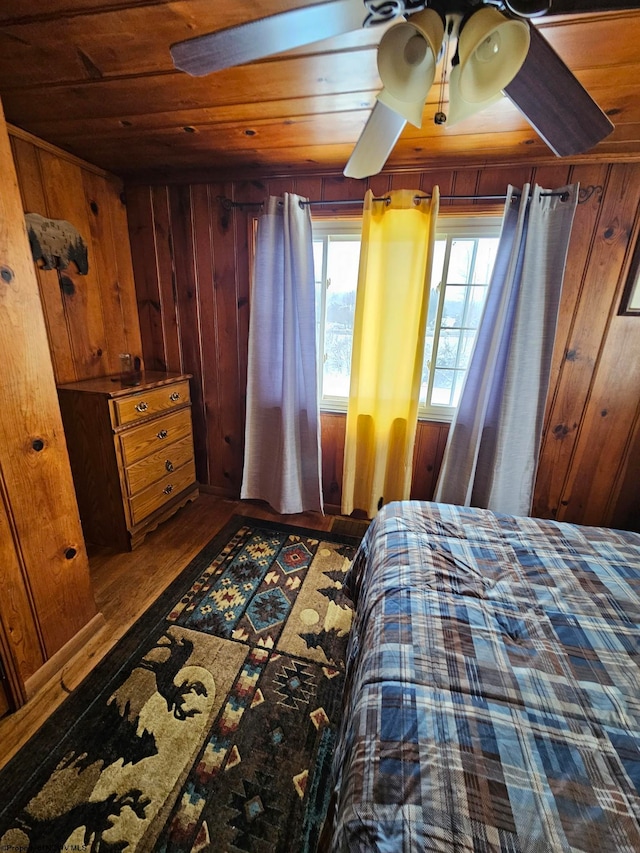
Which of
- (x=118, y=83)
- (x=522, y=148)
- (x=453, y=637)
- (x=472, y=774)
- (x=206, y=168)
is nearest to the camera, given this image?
(x=472, y=774)

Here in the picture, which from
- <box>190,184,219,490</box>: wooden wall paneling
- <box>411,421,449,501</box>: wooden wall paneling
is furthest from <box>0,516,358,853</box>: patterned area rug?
<box>190,184,219,490</box>: wooden wall paneling

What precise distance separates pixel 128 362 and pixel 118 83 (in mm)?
1523

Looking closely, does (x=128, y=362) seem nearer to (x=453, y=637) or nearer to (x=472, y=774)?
(x=453, y=637)

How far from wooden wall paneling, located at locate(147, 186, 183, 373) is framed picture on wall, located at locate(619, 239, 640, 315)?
9.29ft

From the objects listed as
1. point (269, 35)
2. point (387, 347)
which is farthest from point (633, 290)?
point (269, 35)

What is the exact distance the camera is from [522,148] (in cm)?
172

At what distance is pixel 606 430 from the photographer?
2115 mm

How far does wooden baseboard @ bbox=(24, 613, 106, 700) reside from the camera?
1318 millimetres

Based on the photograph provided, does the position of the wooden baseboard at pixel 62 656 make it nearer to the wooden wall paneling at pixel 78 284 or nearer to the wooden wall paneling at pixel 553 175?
the wooden wall paneling at pixel 78 284

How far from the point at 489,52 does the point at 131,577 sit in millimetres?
2530

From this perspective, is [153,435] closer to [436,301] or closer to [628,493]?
[436,301]

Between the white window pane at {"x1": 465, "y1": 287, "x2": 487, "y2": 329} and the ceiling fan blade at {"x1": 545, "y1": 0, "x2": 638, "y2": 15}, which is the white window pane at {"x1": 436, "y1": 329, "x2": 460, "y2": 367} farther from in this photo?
the ceiling fan blade at {"x1": 545, "y1": 0, "x2": 638, "y2": 15}

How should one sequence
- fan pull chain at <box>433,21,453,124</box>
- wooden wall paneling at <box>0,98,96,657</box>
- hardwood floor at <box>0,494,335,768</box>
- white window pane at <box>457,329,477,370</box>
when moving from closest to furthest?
fan pull chain at <box>433,21,453,124</box>
wooden wall paneling at <box>0,98,96,657</box>
hardwood floor at <box>0,494,335,768</box>
white window pane at <box>457,329,477,370</box>

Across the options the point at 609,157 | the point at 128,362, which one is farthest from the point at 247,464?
the point at 609,157
